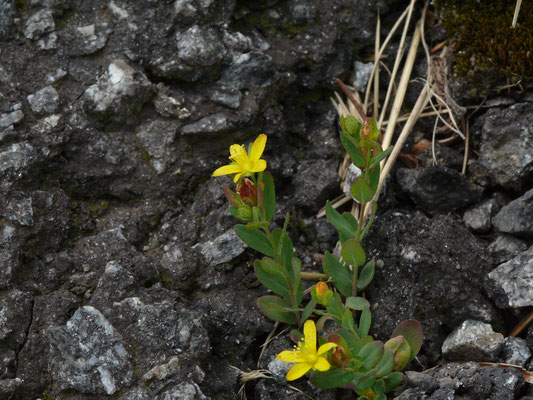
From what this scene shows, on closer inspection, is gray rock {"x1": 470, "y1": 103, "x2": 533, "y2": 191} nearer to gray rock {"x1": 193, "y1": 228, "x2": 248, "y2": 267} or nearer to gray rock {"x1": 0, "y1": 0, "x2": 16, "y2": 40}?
gray rock {"x1": 193, "y1": 228, "x2": 248, "y2": 267}

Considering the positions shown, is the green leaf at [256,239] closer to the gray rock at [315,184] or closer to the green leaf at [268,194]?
the green leaf at [268,194]

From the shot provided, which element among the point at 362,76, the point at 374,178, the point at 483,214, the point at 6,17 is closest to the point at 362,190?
the point at 374,178

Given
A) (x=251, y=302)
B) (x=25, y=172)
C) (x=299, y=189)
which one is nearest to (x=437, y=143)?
(x=299, y=189)

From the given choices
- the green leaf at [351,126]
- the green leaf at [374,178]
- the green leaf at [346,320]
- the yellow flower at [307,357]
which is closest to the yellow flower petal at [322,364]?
the yellow flower at [307,357]

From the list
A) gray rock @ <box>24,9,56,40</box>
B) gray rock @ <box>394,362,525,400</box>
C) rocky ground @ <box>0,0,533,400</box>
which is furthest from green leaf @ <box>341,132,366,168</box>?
gray rock @ <box>24,9,56,40</box>

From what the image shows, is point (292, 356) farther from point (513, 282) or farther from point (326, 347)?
point (513, 282)

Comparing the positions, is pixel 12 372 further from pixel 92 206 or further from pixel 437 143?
pixel 437 143
